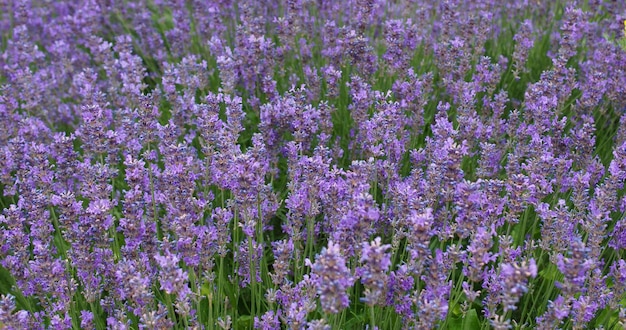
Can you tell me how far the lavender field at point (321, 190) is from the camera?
7.43 feet

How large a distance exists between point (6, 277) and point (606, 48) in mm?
3615

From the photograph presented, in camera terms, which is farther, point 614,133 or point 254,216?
point 614,133

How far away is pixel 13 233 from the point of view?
8.37 ft

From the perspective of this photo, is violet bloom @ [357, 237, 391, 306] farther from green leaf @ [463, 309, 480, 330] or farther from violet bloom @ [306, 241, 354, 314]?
green leaf @ [463, 309, 480, 330]

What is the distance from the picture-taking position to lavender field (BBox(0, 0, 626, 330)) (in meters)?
2.26

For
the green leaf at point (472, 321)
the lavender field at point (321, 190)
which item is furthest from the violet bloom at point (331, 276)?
the green leaf at point (472, 321)

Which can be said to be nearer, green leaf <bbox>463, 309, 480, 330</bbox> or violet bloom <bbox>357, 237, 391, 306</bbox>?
violet bloom <bbox>357, 237, 391, 306</bbox>

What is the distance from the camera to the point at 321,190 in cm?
256

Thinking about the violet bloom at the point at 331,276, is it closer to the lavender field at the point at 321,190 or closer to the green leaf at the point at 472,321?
the lavender field at the point at 321,190

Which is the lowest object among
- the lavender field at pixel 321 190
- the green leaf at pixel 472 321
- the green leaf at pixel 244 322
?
the green leaf at pixel 244 322

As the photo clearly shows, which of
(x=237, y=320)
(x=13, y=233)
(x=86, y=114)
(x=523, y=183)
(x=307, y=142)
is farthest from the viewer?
(x=307, y=142)

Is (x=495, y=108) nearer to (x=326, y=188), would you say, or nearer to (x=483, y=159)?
(x=483, y=159)

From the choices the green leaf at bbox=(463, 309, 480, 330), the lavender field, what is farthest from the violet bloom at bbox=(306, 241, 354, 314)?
the green leaf at bbox=(463, 309, 480, 330)

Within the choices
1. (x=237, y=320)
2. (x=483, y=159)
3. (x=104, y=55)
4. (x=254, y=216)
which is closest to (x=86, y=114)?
(x=254, y=216)
